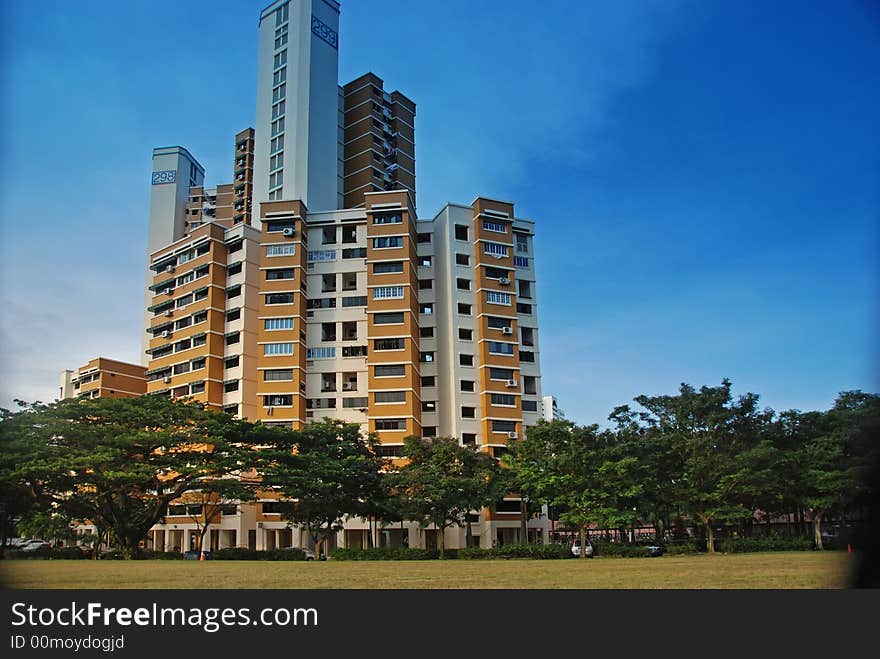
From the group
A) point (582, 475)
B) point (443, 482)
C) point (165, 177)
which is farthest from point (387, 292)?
point (165, 177)

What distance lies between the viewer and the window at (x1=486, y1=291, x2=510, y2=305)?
39.2 meters

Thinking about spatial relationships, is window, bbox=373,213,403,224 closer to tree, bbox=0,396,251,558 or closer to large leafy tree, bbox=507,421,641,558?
large leafy tree, bbox=507,421,641,558

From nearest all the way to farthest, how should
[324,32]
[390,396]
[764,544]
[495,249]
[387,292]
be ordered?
1. [764,544]
2. [390,396]
3. [387,292]
4. [495,249]
5. [324,32]

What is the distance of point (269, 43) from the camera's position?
47719 mm

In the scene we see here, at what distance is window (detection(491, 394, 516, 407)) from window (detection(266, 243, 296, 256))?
13.5 m

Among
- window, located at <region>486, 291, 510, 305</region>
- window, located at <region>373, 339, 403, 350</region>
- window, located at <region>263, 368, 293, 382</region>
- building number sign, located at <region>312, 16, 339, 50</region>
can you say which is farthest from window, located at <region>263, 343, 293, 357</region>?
building number sign, located at <region>312, 16, 339, 50</region>

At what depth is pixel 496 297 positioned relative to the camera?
39.3 meters

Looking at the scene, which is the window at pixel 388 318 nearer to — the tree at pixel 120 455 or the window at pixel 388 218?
the window at pixel 388 218

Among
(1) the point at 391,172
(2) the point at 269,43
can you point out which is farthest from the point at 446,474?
(2) the point at 269,43

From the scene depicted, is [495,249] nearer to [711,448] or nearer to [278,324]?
[278,324]

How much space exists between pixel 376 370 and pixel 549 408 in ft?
129

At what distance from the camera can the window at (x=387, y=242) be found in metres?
38.9

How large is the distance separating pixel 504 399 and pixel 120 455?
20.4m
